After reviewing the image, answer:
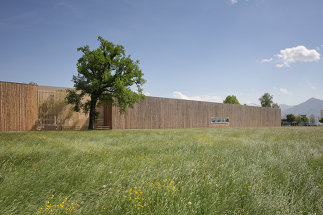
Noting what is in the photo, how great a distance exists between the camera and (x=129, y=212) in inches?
65.4

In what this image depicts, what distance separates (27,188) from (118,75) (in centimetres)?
1214

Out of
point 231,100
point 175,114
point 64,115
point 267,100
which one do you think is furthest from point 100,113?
point 267,100

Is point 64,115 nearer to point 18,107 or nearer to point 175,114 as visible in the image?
point 18,107

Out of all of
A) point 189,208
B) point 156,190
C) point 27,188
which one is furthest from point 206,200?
point 27,188

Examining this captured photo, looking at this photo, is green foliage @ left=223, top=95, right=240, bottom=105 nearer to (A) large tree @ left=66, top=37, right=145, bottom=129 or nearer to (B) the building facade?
(B) the building facade

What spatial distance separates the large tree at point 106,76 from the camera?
13.2m

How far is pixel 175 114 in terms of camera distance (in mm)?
20719

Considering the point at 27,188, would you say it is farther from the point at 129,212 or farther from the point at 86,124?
the point at 86,124

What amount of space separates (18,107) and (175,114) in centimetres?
1414

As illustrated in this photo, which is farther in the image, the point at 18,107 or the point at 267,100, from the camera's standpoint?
the point at 267,100

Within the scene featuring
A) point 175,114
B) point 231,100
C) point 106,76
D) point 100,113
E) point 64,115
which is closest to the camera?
point 106,76

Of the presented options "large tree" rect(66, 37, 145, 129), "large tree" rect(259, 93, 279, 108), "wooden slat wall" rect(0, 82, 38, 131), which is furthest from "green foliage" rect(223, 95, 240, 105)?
"wooden slat wall" rect(0, 82, 38, 131)

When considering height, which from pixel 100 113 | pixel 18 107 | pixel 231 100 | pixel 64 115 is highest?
pixel 231 100


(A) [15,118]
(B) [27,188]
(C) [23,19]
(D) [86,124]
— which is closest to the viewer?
(B) [27,188]
